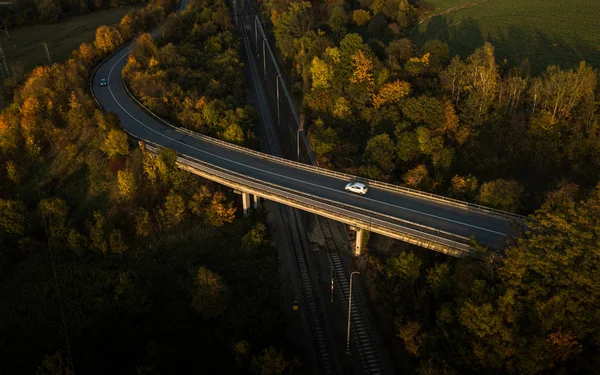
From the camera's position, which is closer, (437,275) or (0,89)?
(437,275)

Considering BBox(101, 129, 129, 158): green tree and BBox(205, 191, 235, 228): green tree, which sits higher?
BBox(101, 129, 129, 158): green tree

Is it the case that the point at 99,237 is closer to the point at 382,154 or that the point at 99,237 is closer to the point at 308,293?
the point at 308,293

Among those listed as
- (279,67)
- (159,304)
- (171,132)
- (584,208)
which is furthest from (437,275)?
(279,67)

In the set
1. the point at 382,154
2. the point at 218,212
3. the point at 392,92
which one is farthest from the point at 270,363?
the point at 392,92

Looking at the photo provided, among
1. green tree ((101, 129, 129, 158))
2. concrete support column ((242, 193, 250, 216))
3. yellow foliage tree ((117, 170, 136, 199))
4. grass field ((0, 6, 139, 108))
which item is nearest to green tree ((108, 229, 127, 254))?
yellow foliage tree ((117, 170, 136, 199))

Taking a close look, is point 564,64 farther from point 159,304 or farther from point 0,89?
point 0,89

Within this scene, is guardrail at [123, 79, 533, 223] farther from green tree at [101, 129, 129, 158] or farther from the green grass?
the green grass
